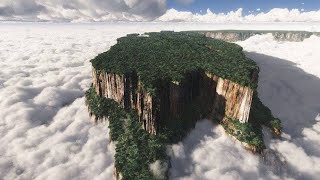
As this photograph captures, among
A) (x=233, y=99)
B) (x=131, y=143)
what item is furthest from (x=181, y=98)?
A: (x=131, y=143)

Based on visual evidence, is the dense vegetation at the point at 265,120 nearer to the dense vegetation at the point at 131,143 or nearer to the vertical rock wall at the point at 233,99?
the vertical rock wall at the point at 233,99

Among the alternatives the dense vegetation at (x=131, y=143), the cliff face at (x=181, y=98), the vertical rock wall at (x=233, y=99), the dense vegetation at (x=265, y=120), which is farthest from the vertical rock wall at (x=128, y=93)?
the dense vegetation at (x=265, y=120)

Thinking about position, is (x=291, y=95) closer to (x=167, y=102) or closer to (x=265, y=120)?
(x=265, y=120)

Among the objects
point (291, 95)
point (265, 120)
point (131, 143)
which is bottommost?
point (291, 95)

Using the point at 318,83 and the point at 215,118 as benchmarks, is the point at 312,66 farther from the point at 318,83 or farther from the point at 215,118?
the point at 215,118

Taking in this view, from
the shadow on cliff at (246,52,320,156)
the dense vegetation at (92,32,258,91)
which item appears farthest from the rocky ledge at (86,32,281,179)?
the shadow on cliff at (246,52,320,156)

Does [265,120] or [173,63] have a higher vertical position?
[173,63]
